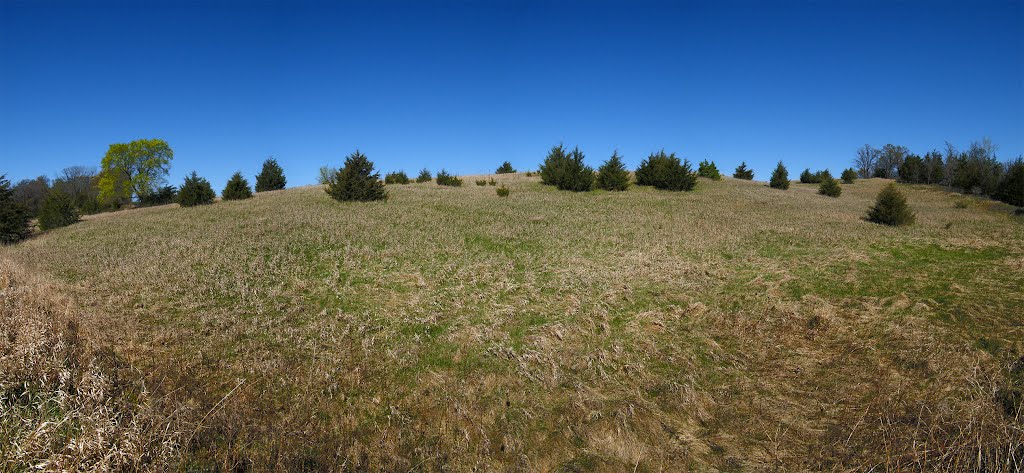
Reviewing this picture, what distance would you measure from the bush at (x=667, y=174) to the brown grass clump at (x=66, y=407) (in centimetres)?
3469

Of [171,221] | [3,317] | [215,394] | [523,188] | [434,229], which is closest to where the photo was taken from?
[215,394]

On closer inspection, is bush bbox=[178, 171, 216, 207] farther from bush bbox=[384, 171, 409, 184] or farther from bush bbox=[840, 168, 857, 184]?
bush bbox=[840, 168, 857, 184]

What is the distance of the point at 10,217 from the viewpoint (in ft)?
65.0

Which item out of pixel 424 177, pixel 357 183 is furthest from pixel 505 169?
pixel 357 183

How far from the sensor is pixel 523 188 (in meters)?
35.6

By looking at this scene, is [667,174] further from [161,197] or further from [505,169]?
[161,197]

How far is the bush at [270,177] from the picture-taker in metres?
40.4

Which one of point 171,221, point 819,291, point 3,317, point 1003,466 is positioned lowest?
point 1003,466

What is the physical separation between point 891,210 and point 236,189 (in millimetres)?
40953

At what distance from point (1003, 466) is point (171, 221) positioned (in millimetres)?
28422

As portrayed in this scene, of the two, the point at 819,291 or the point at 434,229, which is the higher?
the point at 434,229

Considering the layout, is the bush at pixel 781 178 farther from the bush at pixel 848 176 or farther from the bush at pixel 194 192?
the bush at pixel 194 192

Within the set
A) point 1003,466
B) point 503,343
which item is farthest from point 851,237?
point 503,343

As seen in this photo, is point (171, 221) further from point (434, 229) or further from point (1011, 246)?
point (1011, 246)
